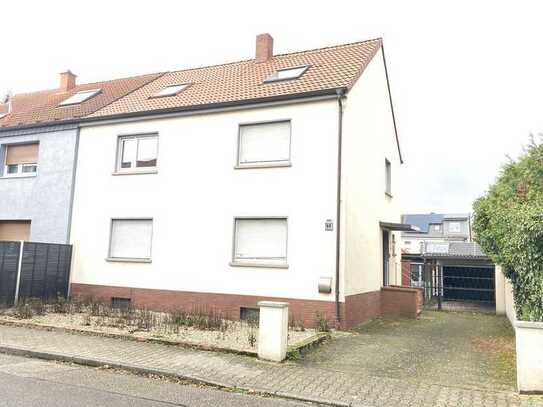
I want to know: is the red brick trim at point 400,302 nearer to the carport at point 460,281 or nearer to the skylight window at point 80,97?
the carport at point 460,281

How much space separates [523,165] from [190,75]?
1213 cm

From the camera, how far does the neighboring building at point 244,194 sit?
11.9m

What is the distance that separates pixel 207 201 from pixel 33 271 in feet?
17.7

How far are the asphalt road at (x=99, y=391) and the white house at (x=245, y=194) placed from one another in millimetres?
5430

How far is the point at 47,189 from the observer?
15.6m

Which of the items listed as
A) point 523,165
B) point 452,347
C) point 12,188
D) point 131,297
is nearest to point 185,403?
point 452,347

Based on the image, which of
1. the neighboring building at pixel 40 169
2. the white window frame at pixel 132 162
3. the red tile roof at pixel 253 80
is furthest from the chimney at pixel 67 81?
the white window frame at pixel 132 162

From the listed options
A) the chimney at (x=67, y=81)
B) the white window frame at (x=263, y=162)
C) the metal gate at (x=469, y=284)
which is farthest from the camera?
the chimney at (x=67, y=81)

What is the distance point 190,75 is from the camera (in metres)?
18.2

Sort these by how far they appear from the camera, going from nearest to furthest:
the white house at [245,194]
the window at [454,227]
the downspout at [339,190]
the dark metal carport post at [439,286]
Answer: the downspout at [339,190] → the white house at [245,194] → the dark metal carport post at [439,286] → the window at [454,227]

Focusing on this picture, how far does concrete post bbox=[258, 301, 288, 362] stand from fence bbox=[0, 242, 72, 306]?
8518 millimetres

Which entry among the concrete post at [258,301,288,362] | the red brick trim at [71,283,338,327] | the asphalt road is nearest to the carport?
the red brick trim at [71,283,338,327]

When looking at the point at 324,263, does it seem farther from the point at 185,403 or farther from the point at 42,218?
the point at 42,218

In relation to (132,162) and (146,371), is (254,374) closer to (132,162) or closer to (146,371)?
(146,371)
